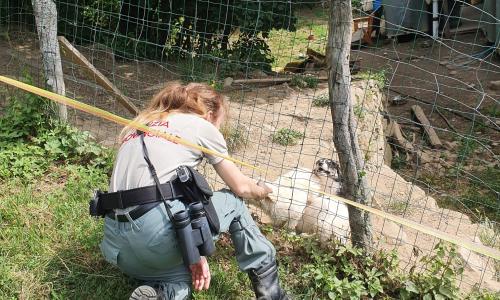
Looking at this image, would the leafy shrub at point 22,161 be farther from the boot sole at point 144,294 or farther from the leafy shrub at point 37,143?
the boot sole at point 144,294

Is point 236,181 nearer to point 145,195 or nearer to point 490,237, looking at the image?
point 145,195

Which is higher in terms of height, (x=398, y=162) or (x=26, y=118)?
(x=26, y=118)

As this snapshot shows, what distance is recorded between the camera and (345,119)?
10.2 feet

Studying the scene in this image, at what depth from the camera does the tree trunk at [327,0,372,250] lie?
9.64 ft

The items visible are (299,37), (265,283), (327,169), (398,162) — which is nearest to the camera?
(265,283)

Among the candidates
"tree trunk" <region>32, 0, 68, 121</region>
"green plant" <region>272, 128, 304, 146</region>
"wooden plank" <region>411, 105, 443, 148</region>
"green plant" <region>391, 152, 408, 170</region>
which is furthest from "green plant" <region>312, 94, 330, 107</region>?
"tree trunk" <region>32, 0, 68, 121</region>

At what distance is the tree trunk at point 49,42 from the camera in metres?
4.50

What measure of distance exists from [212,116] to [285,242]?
1076mm

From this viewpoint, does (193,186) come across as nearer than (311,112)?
Yes

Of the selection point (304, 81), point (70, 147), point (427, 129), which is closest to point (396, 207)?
point (70, 147)

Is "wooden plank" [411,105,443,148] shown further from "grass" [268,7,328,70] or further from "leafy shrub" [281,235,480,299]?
"leafy shrub" [281,235,480,299]

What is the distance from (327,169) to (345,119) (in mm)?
1151

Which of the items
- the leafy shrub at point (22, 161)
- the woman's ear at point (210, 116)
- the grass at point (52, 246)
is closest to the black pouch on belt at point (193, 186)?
the woman's ear at point (210, 116)

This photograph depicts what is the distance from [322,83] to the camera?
26.4 ft
